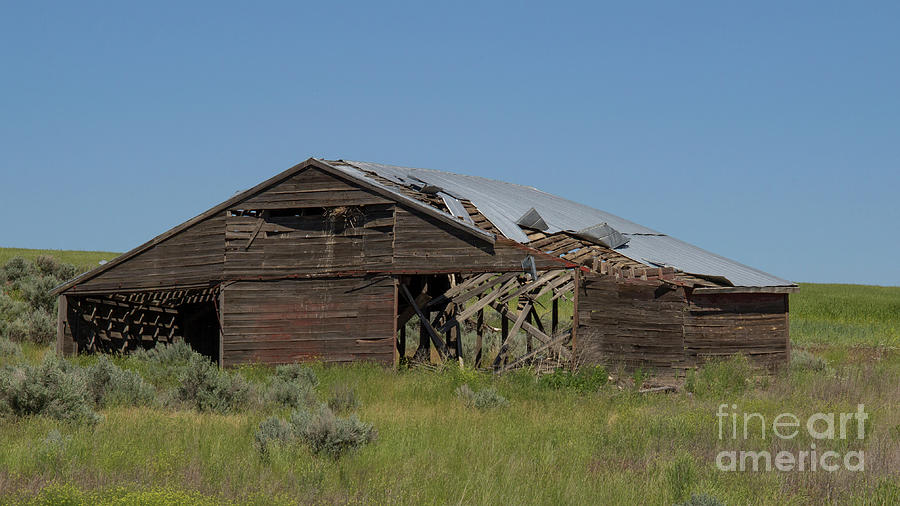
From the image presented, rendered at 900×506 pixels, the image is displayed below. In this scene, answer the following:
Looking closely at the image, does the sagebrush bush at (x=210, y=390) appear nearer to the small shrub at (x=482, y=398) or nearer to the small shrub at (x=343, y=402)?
the small shrub at (x=343, y=402)

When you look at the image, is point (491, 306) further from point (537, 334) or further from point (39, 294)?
point (39, 294)

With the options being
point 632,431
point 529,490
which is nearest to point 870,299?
point 632,431

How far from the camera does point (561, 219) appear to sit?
27281mm

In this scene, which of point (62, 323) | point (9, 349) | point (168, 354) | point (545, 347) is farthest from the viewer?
point (62, 323)

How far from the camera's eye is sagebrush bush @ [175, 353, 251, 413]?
15453 millimetres

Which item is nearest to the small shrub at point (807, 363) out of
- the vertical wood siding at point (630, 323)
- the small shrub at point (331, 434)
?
the vertical wood siding at point (630, 323)

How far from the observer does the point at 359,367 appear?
21625 mm

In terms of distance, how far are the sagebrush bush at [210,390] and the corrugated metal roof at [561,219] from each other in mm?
8403

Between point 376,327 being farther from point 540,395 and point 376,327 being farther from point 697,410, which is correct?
point 697,410

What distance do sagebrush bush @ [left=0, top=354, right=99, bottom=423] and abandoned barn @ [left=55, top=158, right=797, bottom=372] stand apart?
8.88 m

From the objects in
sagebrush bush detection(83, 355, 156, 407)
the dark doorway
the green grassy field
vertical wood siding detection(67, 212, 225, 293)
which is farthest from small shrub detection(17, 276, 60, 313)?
the green grassy field

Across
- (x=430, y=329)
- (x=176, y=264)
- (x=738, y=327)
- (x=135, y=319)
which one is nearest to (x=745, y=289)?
(x=738, y=327)

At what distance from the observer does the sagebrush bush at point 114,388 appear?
15.6 metres

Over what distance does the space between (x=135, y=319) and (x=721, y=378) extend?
1675 cm
